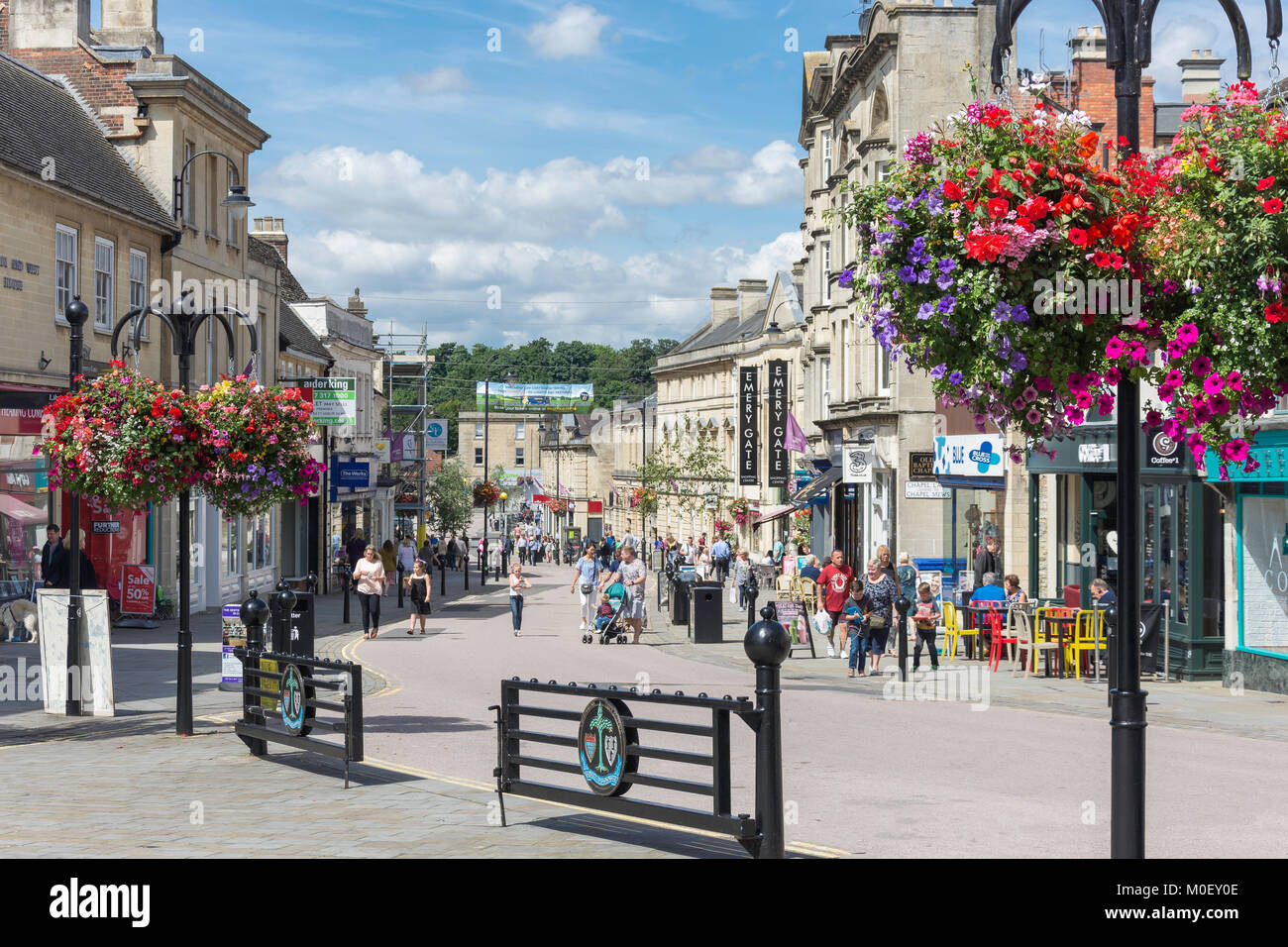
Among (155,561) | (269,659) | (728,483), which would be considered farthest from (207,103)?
(728,483)

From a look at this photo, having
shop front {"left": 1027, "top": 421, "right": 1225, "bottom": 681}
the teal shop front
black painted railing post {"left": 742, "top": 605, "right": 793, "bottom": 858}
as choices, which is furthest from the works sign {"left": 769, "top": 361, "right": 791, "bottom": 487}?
black painted railing post {"left": 742, "top": 605, "right": 793, "bottom": 858}

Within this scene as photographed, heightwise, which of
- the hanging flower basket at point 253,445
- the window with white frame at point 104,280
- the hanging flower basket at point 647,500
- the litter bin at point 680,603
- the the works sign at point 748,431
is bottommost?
the litter bin at point 680,603

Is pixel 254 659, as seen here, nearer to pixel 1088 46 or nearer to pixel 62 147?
pixel 62 147

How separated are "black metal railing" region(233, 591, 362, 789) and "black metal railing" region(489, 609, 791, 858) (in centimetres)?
165

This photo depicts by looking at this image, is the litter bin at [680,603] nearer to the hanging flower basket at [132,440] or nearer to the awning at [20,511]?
the awning at [20,511]

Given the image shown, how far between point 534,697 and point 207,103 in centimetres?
2098

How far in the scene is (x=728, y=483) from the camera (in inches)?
2827

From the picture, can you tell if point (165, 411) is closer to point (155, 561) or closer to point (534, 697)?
point (534, 697)

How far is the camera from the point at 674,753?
767 centimetres

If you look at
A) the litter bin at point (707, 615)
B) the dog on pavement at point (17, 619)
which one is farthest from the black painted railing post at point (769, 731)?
the litter bin at point (707, 615)

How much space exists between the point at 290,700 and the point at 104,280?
62.1 feet

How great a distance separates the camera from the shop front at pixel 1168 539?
19609 mm

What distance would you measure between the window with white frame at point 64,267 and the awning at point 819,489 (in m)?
23.1

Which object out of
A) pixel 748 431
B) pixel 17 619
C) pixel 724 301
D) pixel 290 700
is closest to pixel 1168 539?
pixel 290 700
